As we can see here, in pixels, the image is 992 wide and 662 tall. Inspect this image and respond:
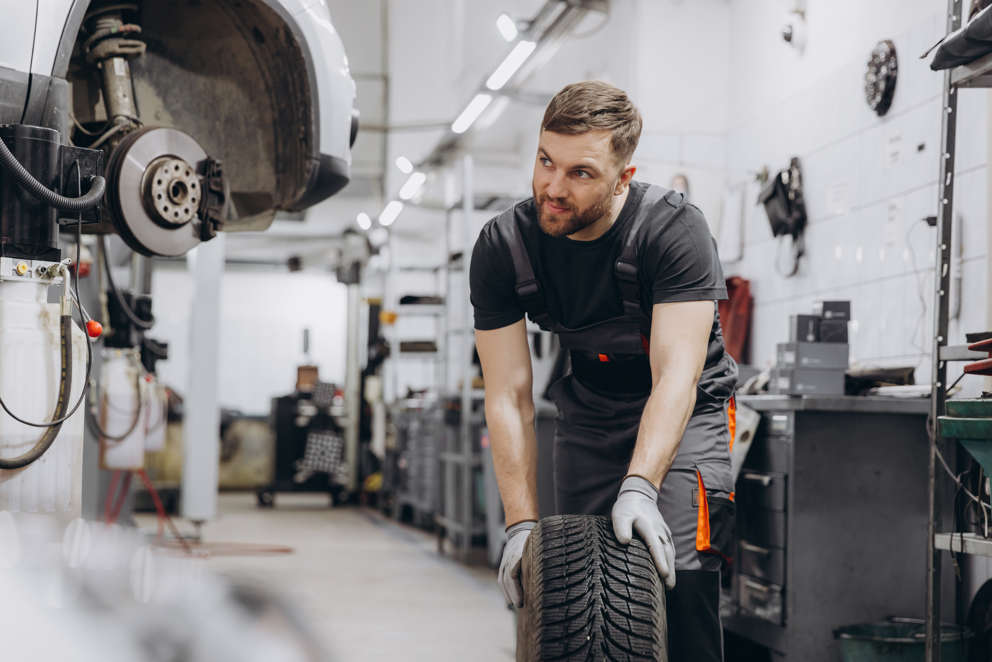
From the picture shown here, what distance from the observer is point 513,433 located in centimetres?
190

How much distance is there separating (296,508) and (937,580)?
796cm

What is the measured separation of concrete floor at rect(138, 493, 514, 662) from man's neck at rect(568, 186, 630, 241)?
804mm

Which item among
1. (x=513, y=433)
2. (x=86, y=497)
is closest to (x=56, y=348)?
(x=513, y=433)

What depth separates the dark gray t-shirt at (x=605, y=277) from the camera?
6.01 feet

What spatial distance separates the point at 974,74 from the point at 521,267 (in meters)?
1.12

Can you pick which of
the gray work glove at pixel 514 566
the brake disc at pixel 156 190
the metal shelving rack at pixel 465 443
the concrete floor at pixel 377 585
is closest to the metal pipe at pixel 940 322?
the gray work glove at pixel 514 566

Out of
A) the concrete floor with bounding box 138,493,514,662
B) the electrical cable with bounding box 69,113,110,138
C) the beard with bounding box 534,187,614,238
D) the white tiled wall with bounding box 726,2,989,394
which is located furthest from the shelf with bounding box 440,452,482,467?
the beard with bounding box 534,187,614,238

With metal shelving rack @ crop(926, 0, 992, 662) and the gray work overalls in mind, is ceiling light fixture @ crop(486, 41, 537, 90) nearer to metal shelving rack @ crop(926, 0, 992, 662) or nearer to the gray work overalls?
metal shelving rack @ crop(926, 0, 992, 662)

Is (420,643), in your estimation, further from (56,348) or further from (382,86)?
(382,86)

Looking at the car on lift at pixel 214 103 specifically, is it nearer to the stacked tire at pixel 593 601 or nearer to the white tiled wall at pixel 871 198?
the stacked tire at pixel 593 601

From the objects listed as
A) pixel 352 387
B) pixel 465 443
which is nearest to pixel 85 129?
pixel 465 443

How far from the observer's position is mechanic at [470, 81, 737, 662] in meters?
1.74

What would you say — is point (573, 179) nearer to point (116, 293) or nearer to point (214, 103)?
point (214, 103)

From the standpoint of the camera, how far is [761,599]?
314 centimetres
